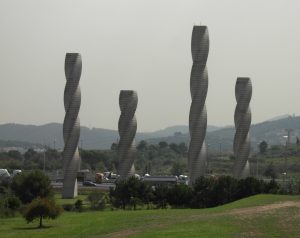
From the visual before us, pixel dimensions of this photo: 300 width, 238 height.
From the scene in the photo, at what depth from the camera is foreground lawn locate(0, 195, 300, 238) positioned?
26.0 metres

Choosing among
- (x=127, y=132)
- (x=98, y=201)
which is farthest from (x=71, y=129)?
(x=98, y=201)

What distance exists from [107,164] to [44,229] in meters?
99.1

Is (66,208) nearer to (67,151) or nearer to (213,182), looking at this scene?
(213,182)

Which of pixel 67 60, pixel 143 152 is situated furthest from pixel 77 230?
pixel 143 152

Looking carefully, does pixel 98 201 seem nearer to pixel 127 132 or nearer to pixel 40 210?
pixel 40 210

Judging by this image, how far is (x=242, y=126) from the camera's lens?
6594 centimetres

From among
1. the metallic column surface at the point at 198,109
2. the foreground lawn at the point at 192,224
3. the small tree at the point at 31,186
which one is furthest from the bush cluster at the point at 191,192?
the metallic column surface at the point at 198,109

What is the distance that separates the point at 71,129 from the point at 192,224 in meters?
36.6

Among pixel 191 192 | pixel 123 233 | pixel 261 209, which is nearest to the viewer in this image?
pixel 123 233

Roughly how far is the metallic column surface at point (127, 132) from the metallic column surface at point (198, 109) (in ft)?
19.5

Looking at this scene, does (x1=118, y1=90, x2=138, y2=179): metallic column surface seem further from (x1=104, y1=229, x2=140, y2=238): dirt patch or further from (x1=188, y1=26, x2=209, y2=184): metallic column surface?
(x1=104, y1=229, x2=140, y2=238): dirt patch

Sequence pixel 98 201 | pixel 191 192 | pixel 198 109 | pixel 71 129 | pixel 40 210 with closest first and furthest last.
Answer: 1. pixel 40 210
2. pixel 191 192
3. pixel 98 201
4. pixel 198 109
5. pixel 71 129

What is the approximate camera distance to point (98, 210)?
155ft

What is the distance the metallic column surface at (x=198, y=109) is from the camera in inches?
2379
